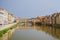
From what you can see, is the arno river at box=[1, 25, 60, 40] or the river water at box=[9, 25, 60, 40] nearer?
the arno river at box=[1, 25, 60, 40]

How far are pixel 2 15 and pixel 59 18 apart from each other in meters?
14.5

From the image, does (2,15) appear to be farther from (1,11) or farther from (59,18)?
(59,18)

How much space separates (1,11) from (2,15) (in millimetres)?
1738

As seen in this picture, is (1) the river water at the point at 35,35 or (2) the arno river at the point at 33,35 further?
(1) the river water at the point at 35,35

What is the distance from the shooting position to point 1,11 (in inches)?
1863

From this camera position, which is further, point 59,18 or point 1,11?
point 1,11

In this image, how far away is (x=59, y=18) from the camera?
42.2m

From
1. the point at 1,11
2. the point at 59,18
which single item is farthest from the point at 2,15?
the point at 59,18

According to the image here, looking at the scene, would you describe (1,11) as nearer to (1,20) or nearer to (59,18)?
(1,20)

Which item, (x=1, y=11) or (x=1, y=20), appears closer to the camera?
(x=1, y=20)

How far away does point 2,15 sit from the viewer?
46.0 metres

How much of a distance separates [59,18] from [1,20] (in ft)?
45.8

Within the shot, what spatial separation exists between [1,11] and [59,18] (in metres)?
15.4
